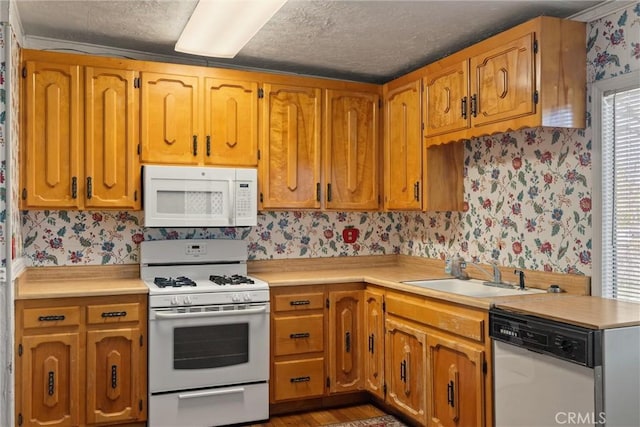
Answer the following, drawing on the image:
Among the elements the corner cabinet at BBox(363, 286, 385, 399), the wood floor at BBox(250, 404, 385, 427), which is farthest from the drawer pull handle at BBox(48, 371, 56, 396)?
the corner cabinet at BBox(363, 286, 385, 399)

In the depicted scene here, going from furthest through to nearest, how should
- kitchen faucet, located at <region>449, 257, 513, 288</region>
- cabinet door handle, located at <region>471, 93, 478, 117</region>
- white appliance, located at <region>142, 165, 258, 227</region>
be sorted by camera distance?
1. white appliance, located at <region>142, 165, 258, 227</region>
2. kitchen faucet, located at <region>449, 257, 513, 288</region>
3. cabinet door handle, located at <region>471, 93, 478, 117</region>

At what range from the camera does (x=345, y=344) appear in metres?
3.80

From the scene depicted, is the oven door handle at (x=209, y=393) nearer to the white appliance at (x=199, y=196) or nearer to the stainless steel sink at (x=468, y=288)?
the white appliance at (x=199, y=196)

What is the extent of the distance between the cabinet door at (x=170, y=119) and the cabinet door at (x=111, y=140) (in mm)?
74

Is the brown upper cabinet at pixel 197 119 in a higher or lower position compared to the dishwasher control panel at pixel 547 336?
higher

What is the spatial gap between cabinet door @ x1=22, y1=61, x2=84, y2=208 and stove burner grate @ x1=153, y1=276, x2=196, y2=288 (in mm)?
701

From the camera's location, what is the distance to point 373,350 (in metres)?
3.74

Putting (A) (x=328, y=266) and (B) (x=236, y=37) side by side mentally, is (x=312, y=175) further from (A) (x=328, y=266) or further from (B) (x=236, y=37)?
(B) (x=236, y=37)

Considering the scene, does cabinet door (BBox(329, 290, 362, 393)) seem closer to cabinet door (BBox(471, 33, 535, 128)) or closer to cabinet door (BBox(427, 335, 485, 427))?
cabinet door (BBox(427, 335, 485, 427))

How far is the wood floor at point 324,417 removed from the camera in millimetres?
3537

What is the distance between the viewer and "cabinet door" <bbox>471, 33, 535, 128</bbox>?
9.28 ft

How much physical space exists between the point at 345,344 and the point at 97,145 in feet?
6.88

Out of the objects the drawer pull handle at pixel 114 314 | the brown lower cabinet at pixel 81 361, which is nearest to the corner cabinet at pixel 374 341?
the brown lower cabinet at pixel 81 361

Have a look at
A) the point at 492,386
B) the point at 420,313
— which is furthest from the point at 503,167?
the point at 492,386
